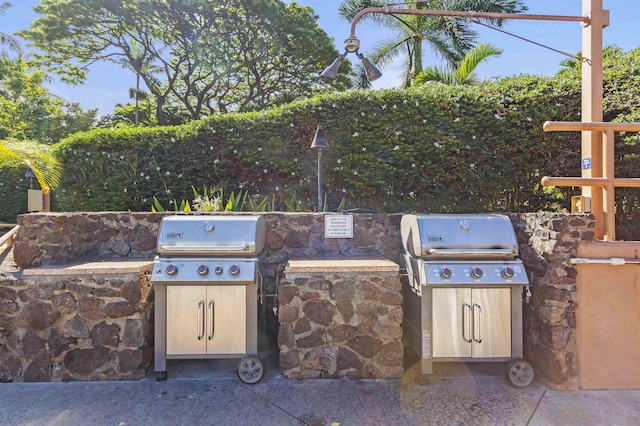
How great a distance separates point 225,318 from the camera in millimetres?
2705

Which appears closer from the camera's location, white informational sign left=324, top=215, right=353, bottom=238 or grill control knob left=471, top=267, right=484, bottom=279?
grill control knob left=471, top=267, right=484, bottom=279

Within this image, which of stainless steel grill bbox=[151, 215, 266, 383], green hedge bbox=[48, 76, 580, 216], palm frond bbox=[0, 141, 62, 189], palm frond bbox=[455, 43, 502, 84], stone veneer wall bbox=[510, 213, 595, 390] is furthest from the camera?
palm frond bbox=[455, 43, 502, 84]

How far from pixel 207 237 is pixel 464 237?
80.3 inches

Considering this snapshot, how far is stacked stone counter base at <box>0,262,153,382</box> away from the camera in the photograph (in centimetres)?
273

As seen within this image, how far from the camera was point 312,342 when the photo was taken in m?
2.78

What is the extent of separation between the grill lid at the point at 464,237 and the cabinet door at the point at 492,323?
0.99 feet

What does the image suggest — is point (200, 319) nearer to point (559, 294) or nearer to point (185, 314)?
point (185, 314)

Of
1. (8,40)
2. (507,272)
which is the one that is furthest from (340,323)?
(8,40)

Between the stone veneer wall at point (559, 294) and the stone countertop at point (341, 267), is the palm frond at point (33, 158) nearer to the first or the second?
the stone countertop at point (341, 267)

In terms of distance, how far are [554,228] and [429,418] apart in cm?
163

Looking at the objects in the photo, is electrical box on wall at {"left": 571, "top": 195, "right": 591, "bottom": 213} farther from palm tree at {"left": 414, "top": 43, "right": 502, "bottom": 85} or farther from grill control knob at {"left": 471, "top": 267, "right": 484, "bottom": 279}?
palm tree at {"left": 414, "top": 43, "right": 502, "bottom": 85}

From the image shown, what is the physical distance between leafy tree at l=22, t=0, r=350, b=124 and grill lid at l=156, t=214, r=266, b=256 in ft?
→ 37.0

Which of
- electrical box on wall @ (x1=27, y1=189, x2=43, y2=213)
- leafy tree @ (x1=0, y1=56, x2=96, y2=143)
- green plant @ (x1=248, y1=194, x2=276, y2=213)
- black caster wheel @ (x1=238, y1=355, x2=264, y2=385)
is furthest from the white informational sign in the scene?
leafy tree @ (x1=0, y1=56, x2=96, y2=143)

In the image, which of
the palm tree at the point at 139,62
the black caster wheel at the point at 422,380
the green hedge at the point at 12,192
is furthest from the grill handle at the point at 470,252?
the palm tree at the point at 139,62
